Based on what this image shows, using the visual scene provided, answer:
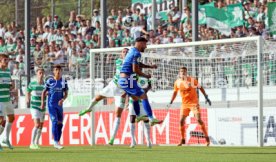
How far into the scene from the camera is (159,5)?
30.4 m

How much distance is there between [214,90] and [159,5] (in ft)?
19.5

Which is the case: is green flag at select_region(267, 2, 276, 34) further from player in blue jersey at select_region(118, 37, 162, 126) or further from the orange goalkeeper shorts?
player in blue jersey at select_region(118, 37, 162, 126)

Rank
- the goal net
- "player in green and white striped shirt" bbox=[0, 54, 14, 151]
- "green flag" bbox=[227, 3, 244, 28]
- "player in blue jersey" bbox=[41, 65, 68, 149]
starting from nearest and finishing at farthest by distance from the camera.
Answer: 1. "player in green and white striped shirt" bbox=[0, 54, 14, 151]
2. "player in blue jersey" bbox=[41, 65, 68, 149]
3. the goal net
4. "green flag" bbox=[227, 3, 244, 28]

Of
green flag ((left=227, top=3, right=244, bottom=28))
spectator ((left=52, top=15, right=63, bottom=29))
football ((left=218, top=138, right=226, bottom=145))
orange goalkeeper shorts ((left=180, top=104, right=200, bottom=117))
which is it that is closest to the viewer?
orange goalkeeper shorts ((left=180, top=104, right=200, bottom=117))

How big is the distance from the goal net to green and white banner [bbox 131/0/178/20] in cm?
312

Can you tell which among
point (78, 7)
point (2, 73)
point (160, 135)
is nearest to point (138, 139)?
point (160, 135)

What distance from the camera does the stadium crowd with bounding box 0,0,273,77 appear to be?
87.4 feet

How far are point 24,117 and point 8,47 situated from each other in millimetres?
3760

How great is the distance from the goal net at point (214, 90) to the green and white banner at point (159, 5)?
3.12 metres

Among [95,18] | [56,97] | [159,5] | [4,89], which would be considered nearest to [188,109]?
[56,97]

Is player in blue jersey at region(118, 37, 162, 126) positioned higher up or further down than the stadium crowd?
further down

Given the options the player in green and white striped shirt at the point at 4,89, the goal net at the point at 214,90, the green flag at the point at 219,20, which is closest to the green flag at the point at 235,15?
the green flag at the point at 219,20

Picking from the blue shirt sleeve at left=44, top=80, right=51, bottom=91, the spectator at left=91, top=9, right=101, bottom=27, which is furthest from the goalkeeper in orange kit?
the spectator at left=91, top=9, right=101, bottom=27

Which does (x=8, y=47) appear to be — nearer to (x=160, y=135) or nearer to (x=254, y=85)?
(x=160, y=135)
